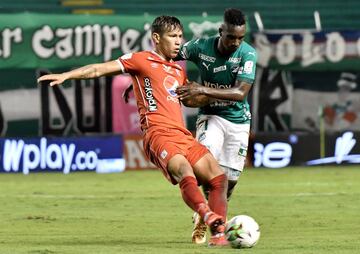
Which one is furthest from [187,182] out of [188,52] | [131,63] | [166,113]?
[188,52]

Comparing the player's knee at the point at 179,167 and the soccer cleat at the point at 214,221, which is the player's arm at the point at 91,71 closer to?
the player's knee at the point at 179,167

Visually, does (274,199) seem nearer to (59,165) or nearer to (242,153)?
(242,153)

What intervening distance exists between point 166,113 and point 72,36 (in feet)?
37.6

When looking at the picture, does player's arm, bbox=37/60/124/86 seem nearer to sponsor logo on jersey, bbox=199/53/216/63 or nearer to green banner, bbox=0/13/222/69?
sponsor logo on jersey, bbox=199/53/216/63

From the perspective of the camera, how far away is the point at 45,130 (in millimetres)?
20547

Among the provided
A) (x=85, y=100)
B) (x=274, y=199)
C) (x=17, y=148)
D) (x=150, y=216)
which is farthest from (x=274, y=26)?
(x=150, y=216)

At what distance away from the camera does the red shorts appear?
30.3 ft

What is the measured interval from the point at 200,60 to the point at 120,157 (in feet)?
32.4

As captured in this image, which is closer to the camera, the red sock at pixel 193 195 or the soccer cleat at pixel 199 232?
the red sock at pixel 193 195

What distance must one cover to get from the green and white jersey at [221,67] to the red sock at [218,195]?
1.13 meters

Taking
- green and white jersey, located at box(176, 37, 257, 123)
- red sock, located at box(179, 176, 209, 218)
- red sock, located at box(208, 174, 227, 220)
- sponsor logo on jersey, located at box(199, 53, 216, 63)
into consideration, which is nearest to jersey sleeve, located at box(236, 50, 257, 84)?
green and white jersey, located at box(176, 37, 257, 123)

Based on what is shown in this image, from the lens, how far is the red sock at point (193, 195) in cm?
888

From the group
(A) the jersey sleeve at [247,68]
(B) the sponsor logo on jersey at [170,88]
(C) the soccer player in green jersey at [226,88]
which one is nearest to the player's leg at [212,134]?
(C) the soccer player in green jersey at [226,88]

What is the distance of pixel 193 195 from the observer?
8.97m
